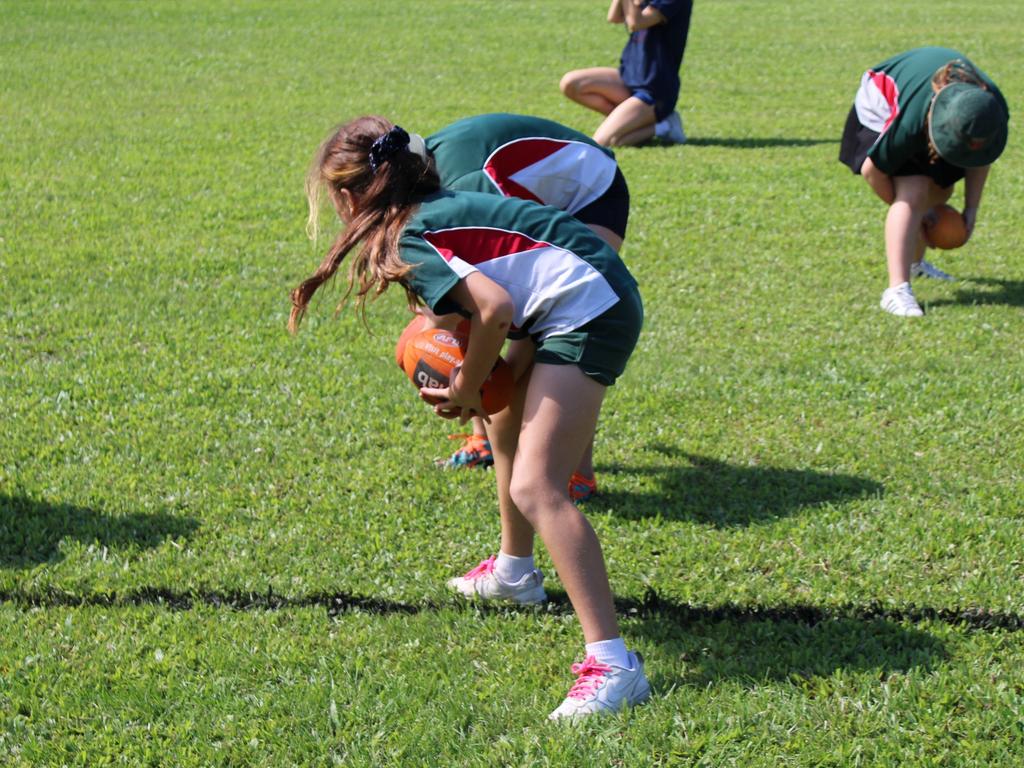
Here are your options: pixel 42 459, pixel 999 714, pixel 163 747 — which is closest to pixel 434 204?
pixel 163 747

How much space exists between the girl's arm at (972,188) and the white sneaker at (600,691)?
15.1 ft

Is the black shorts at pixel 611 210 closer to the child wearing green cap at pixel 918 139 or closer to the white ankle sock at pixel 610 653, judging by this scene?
the white ankle sock at pixel 610 653

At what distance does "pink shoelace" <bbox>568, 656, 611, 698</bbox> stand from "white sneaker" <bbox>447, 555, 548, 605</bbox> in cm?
60

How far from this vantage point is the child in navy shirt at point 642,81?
37.1 ft

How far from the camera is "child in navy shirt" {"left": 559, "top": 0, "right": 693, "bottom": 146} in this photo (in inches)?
445

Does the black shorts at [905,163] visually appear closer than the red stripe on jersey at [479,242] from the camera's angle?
No

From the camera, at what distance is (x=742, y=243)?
849 cm

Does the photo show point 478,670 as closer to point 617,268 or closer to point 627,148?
point 617,268

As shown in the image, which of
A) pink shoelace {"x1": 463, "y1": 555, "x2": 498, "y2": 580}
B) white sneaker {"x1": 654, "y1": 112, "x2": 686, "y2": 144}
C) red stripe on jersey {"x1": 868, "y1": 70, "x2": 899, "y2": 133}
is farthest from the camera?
white sneaker {"x1": 654, "y1": 112, "x2": 686, "y2": 144}

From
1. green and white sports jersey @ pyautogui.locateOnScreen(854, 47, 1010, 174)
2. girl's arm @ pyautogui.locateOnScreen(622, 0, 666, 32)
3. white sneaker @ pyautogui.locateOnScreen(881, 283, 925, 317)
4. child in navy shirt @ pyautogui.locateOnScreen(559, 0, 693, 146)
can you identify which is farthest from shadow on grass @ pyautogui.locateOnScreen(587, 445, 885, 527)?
girl's arm @ pyautogui.locateOnScreen(622, 0, 666, 32)

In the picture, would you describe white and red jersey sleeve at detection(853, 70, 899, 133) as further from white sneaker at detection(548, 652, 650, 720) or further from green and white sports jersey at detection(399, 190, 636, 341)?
white sneaker at detection(548, 652, 650, 720)

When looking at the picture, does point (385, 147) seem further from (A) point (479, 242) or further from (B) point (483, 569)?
(B) point (483, 569)

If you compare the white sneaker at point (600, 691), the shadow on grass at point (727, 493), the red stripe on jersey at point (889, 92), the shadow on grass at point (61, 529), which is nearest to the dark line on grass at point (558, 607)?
the shadow on grass at point (61, 529)

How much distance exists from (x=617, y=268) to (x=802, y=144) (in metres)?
8.64
